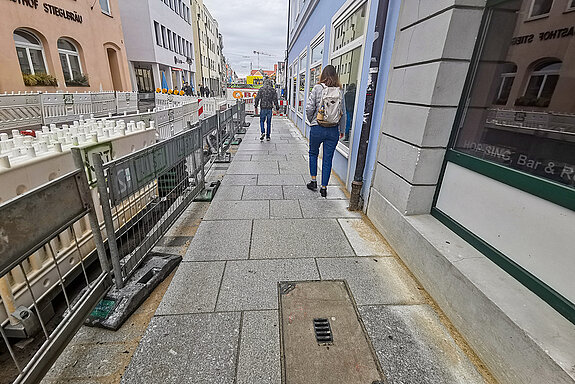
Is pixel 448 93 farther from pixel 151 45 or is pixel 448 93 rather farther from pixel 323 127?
pixel 151 45

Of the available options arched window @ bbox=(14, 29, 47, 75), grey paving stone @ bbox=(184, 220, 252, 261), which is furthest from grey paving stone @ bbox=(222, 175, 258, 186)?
arched window @ bbox=(14, 29, 47, 75)

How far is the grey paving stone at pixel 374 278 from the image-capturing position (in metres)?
2.53

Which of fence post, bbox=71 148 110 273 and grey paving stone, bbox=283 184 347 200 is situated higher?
fence post, bbox=71 148 110 273

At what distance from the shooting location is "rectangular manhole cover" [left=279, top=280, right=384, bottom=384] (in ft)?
5.93

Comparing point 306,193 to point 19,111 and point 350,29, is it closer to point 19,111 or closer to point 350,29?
point 350,29

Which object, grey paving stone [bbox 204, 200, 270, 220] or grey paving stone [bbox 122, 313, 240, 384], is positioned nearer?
grey paving stone [bbox 122, 313, 240, 384]

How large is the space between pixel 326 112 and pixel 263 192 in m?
1.85

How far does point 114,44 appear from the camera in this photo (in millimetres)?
18703

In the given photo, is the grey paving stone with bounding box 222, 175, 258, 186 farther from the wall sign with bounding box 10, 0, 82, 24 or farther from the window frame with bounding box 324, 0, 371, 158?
the wall sign with bounding box 10, 0, 82, 24

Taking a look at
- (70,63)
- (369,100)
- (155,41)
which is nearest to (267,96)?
(369,100)

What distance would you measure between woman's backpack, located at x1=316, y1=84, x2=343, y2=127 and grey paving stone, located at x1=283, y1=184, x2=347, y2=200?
130 cm

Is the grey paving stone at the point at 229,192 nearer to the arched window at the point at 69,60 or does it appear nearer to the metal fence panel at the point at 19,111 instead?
the metal fence panel at the point at 19,111

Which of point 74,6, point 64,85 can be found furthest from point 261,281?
point 74,6

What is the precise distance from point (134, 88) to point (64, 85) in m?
9.86
